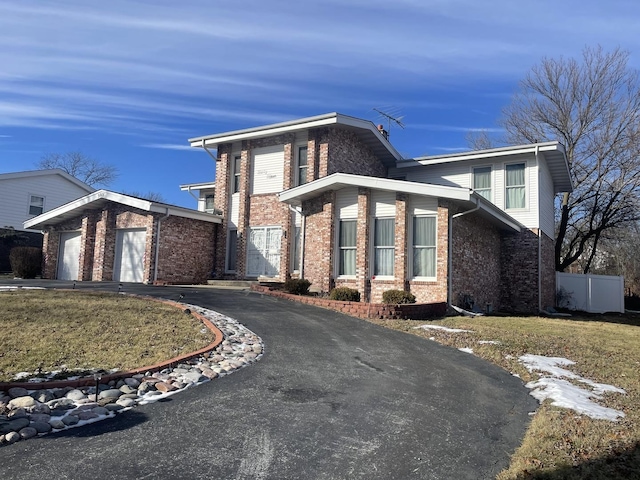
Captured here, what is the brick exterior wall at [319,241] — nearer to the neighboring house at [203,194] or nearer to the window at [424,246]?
the window at [424,246]

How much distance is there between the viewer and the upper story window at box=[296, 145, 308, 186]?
18.3 metres

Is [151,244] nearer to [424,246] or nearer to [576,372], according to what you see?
[424,246]

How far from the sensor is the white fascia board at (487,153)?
55.3ft

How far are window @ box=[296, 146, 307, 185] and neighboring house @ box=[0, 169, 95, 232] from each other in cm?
1780

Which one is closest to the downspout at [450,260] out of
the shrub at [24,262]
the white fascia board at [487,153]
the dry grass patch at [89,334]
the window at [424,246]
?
the window at [424,246]

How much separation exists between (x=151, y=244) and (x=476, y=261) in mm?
12141

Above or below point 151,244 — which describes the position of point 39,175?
above

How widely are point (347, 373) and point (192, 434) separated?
2817 mm

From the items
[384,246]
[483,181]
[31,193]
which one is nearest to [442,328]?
[384,246]

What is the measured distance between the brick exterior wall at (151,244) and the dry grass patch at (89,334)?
691 cm

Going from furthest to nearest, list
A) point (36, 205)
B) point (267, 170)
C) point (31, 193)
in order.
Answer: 1. point (36, 205)
2. point (31, 193)
3. point (267, 170)

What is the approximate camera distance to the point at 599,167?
81.1 ft

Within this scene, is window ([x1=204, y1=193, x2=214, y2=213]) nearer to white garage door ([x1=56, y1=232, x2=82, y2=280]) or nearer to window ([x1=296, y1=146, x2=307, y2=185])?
white garage door ([x1=56, y1=232, x2=82, y2=280])

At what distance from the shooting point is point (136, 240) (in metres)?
18.3
